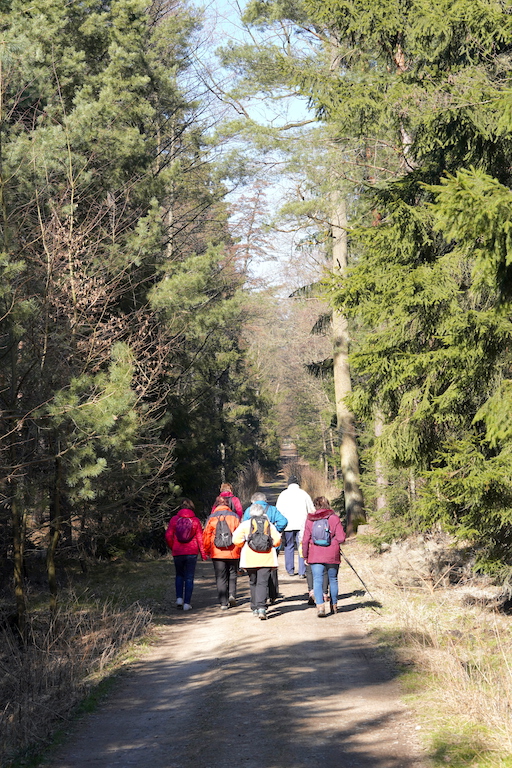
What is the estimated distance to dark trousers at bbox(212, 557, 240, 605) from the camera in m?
12.6

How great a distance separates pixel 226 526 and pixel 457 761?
291 inches

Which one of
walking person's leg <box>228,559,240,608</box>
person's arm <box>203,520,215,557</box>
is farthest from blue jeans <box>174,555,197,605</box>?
walking person's leg <box>228,559,240,608</box>

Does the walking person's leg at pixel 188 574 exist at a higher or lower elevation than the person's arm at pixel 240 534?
lower

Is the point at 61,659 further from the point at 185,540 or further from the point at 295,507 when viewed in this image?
the point at 295,507

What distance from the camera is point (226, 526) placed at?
12.5 meters

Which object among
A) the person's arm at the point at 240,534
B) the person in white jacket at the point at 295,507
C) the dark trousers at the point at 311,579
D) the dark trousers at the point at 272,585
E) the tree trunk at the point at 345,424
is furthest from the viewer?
the tree trunk at the point at 345,424

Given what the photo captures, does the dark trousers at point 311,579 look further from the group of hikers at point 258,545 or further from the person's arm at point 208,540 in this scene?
the person's arm at point 208,540

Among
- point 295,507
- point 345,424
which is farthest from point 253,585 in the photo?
point 345,424

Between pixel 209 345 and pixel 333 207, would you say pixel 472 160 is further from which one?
pixel 209 345

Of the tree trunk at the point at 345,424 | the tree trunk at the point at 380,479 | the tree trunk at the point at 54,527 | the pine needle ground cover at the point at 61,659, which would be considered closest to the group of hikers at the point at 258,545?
the pine needle ground cover at the point at 61,659

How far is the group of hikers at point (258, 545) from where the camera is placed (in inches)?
443

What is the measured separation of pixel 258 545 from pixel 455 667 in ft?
14.6

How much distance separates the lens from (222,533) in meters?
12.4

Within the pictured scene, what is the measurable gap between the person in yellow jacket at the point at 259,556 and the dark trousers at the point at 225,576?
109cm
